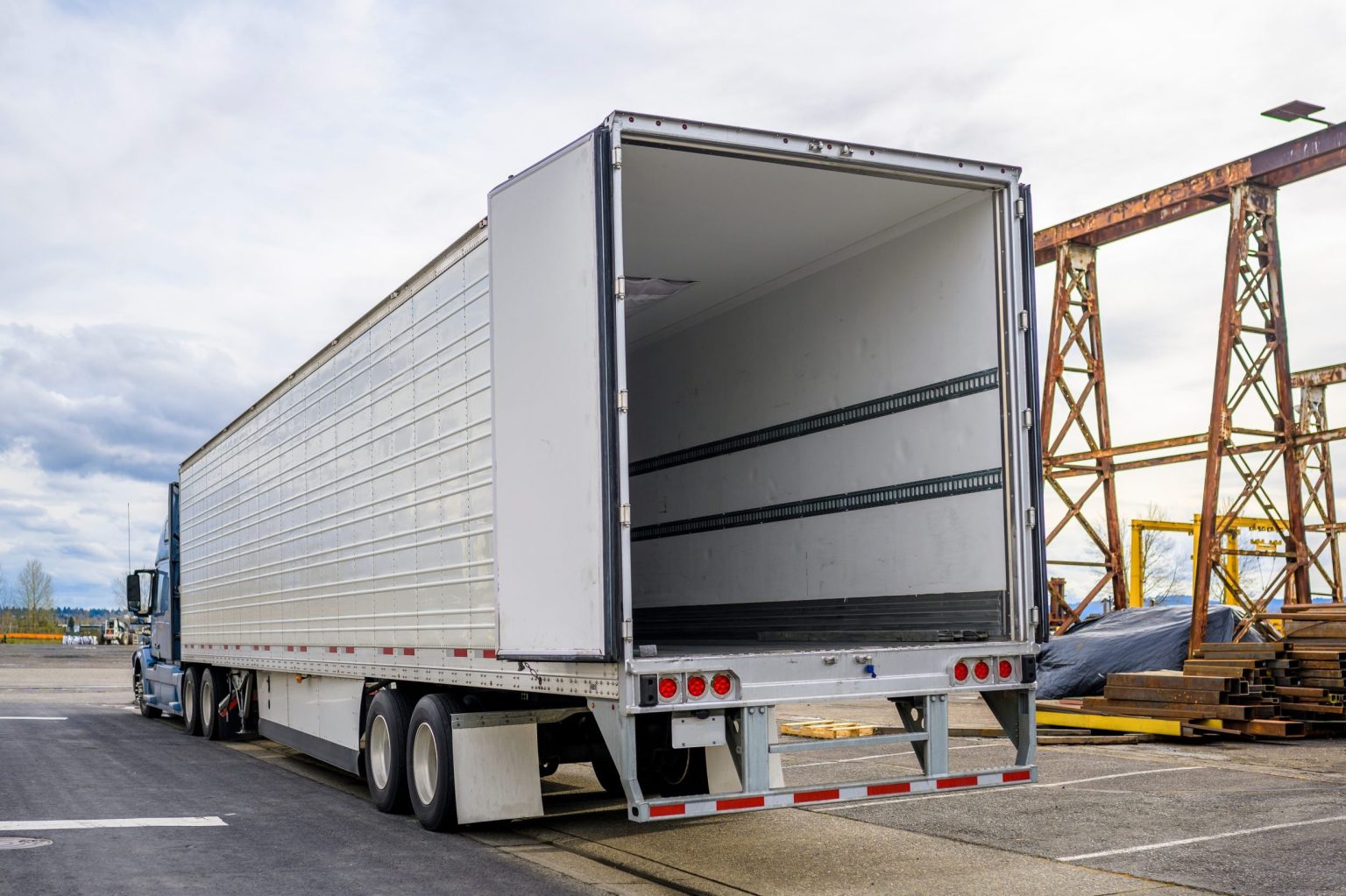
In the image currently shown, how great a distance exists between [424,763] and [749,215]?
167 inches

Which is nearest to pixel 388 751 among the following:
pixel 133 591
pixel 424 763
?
pixel 424 763

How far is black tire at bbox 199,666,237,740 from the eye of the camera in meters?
15.9

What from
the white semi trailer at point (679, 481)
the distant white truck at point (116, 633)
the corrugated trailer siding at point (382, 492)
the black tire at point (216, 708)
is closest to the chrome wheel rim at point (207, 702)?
the black tire at point (216, 708)

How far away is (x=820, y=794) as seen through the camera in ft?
21.8

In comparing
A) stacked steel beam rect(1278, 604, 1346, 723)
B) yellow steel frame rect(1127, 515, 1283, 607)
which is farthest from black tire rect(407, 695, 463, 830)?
yellow steel frame rect(1127, 515, 1283, 607)

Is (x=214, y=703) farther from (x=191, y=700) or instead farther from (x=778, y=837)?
(x=778, y=837)

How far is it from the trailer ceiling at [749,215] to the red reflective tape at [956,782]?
338 centimetres

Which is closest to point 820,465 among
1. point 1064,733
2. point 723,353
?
point 723,353

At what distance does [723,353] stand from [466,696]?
11.4 ft

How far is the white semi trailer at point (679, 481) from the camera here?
6547 millimetres

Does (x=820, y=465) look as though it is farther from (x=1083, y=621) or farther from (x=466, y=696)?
(x=1083, y=621)

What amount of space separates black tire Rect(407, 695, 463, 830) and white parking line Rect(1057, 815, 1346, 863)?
3.74 meters

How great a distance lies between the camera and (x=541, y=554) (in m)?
6.87

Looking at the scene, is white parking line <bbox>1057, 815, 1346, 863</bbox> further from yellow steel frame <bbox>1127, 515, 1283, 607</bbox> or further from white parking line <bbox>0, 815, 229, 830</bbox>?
yellow steel frame <bbox>1127, 515, 1283, 607</bbox>
